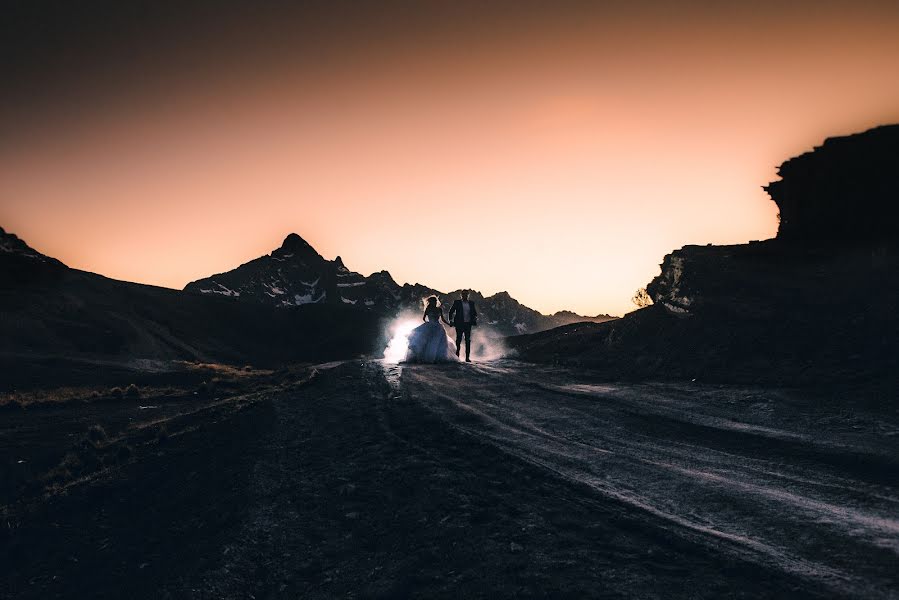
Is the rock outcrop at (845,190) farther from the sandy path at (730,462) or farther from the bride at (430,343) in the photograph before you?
the bride at (430,343)

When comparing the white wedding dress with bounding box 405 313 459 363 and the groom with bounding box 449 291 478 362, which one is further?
the groom with bounding box 449 291 478 362

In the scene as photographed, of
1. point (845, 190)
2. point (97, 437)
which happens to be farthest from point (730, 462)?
point (845, 190)

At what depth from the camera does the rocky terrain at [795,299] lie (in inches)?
631

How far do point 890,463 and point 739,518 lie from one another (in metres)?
3.51

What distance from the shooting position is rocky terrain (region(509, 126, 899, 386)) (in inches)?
631

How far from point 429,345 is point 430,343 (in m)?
0.11

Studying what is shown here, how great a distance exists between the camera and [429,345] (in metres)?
27.1

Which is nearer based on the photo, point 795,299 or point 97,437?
point 97,437

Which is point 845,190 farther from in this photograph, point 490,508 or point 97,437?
point 97,437

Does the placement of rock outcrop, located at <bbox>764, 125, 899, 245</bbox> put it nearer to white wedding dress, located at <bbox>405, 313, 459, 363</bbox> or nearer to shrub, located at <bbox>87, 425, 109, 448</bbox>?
white wedding dress, located at <bbox>405, 313, 459, 363</bbox>

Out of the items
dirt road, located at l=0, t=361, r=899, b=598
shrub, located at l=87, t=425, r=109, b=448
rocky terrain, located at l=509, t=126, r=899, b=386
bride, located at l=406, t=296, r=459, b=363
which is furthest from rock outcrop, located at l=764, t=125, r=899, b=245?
shrub, located at l=87, t=425, r=109, b=448

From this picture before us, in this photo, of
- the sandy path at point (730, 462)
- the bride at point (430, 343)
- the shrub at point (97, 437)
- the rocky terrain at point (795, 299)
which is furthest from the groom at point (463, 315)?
the shrub at point (97, 437)

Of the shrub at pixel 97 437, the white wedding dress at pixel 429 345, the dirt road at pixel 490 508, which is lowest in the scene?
the shrub at pixel 97 437

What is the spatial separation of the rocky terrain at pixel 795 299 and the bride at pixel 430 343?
16.7ft
